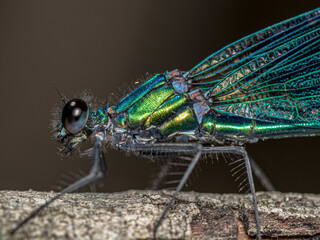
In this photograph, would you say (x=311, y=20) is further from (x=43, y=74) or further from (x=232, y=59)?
(x=43, y=74)

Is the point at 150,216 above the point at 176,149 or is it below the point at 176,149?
below

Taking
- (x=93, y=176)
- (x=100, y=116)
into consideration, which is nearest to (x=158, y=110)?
(x=100, y=116)

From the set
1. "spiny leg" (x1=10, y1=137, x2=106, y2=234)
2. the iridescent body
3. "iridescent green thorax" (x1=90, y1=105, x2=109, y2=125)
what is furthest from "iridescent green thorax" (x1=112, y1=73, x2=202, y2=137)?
"spiny leg" (x1=10, y1=137, x2=106, y2=234)

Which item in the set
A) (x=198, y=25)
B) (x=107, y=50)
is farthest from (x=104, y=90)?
(x=198, y=25)

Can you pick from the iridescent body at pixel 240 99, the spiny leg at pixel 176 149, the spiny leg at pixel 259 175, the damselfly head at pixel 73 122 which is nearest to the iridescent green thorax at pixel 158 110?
the iridescent body at pixel 240 99

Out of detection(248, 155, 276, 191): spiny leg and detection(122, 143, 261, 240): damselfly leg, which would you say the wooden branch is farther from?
detection(248, 155, 276, 191): spiny leg

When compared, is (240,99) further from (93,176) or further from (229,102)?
A: (93,176)

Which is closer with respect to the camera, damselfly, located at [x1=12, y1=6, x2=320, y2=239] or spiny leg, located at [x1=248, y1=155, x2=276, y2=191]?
damselfly, located at [x1=12, y1=6, x2=320, y2=239]
